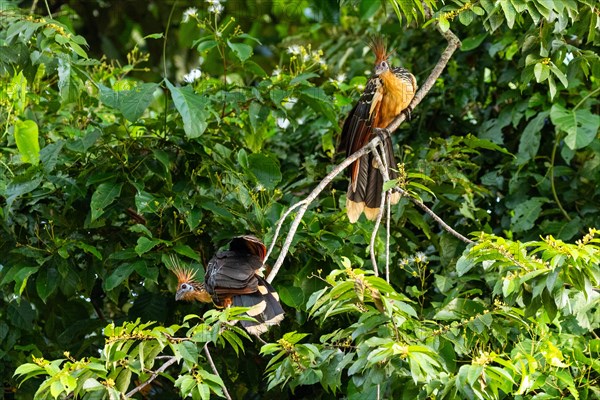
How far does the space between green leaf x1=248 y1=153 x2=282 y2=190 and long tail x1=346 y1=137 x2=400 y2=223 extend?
31 cm

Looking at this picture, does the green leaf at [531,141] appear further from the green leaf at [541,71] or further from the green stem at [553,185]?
the green leaf at [541,71]

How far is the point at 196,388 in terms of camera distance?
110 inches

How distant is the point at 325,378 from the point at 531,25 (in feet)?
5.58

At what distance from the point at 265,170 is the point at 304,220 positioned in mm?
285

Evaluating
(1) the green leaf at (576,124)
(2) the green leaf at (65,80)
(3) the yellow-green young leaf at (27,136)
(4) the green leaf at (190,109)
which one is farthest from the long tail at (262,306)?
(1) the green leaf at (576,124)

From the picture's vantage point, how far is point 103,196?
381cm

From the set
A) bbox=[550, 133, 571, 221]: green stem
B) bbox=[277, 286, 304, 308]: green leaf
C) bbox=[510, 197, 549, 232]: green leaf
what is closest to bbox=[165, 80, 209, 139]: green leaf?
bbox=[277, 286, 304, 308]: green leaf

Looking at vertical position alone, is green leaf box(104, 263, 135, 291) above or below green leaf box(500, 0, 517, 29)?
below

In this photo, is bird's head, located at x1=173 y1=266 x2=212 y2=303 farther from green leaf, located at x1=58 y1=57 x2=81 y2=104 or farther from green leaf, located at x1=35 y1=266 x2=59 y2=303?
green leaf, located at x1=58 y1=57 x2=81 y2=104

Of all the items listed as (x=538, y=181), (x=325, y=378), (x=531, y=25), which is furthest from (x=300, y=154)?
(x=325, y=378)

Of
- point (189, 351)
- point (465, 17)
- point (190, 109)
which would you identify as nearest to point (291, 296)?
point (190, 109)

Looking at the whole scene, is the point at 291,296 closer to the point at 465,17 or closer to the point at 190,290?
the point at 190,290

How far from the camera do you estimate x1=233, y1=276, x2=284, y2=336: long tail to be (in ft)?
10.9

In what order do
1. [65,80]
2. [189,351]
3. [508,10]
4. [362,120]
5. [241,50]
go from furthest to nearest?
[362,120] < [241,50] < [65,80] < [508,10] < [189,351]
